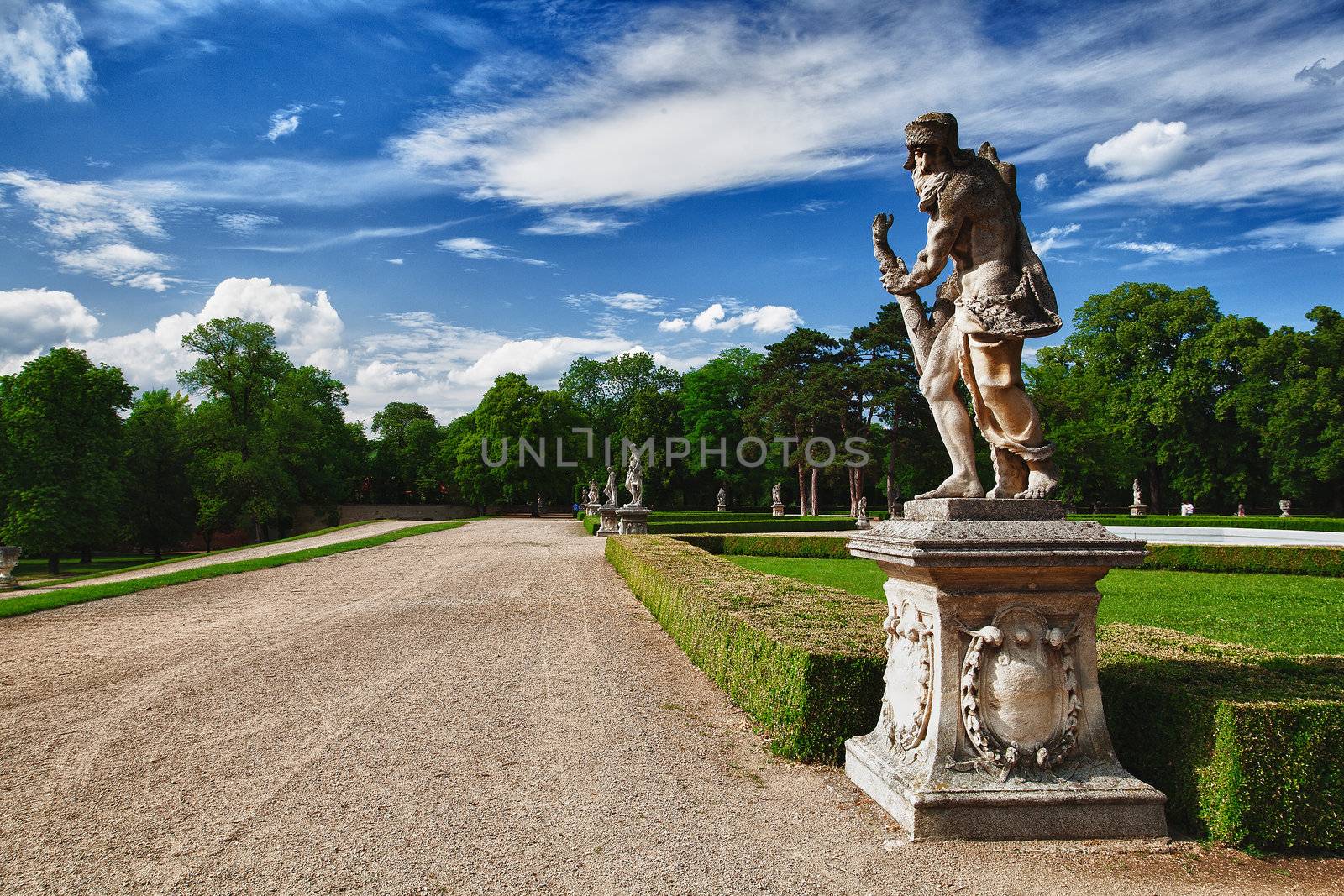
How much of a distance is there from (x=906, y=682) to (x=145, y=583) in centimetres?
1434

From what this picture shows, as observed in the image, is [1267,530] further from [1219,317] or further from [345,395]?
[345,395]

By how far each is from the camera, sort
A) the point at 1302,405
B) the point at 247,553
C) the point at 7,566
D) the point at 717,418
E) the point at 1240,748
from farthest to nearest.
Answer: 1. the point at 717,418
2. the point at 1302,405
3. the point at 247,553
4. the point at 7,566
5. the point at 1240,748

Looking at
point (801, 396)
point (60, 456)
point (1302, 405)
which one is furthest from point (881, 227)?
point (1302, 405)

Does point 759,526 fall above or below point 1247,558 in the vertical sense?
below

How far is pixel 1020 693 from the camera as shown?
13.0 ft

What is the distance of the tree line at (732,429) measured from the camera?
3131 cm

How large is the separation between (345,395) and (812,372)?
34407 millimetres

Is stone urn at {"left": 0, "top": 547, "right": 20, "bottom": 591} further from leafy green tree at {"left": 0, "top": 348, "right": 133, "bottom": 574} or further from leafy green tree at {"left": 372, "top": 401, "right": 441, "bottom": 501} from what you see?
leafy green tree at {"left": 372, "top": 401, "right": 441, "bottom": 501}

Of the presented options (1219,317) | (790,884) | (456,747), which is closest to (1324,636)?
(790,884)

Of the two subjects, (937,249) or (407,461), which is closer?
(937,249)

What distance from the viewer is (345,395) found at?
190ft

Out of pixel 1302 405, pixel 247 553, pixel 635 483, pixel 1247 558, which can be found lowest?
pixel 247 553

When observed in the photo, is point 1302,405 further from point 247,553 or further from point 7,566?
point 7,566

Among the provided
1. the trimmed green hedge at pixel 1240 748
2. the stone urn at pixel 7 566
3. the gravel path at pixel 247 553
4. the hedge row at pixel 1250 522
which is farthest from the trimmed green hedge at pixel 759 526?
the trimmed green hedge at pixel 1240 748
